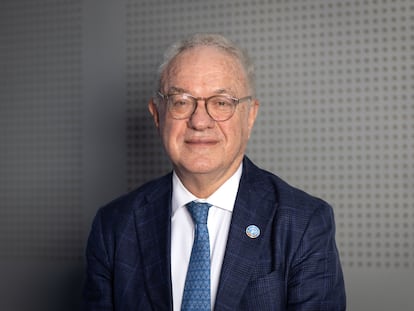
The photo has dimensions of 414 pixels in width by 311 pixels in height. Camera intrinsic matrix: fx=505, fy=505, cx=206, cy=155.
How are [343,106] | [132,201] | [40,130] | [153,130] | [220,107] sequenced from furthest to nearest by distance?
1. [40,130]
2. [153,130]
3. [343,106]
4. [132,201]
5. [220,107]

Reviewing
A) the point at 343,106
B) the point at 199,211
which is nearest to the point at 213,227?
the point at 199,211

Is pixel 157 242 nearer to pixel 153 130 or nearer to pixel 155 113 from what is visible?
pixel 155 113

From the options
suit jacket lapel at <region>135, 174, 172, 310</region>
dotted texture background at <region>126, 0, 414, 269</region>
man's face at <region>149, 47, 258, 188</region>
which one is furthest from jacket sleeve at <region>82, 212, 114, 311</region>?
dotted texture background at <region>126, 0, 414, 269</region>

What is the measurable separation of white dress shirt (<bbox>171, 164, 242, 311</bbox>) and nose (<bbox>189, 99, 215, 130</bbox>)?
9.0 inches

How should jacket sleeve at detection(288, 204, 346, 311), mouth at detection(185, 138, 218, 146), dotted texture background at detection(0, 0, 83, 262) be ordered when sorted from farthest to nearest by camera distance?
dotted texture background at detection(0, 0, 83, 262) → mouth at detection(185, 138, 218, 146) → jacket sleeve at detection(288, 204, 346, 311)

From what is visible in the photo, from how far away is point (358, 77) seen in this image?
221 centimetres

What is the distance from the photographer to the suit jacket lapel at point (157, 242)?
5.25ft

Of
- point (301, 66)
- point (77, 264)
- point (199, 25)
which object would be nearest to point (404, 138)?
point (301, 66)

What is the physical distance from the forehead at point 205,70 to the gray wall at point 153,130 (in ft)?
2.20

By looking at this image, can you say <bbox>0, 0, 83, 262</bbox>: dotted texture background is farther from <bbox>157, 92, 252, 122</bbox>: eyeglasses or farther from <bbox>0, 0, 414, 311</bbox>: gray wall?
<bbox>157, 92, 252, 122</bbox>: eyeglasses

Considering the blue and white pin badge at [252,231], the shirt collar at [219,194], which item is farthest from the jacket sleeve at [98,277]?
the blue and white pin badge at [252,231]

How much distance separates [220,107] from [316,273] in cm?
60

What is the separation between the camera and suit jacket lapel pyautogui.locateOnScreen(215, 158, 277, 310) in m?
1.53

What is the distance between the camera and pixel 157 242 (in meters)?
1.67
